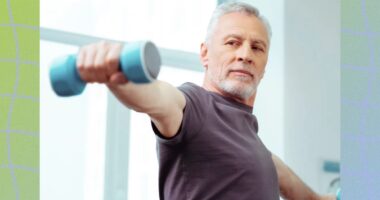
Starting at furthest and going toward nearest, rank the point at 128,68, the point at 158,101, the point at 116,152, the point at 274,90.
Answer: the point at 274,90, the point at 116,152, the point at 158,101, the point at 128,68

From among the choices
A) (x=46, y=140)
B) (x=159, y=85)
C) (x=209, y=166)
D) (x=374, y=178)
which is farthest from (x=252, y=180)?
(x=46, y=140)

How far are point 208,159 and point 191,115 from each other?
0.27 ft

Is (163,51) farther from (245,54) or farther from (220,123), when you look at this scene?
(220,123)

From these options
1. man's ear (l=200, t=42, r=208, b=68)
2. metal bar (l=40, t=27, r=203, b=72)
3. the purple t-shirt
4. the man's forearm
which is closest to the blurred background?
metal bar (l=40, t=27, r=203, b=72)

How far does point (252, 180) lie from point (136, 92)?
1.26 feet

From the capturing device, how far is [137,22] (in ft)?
6.43

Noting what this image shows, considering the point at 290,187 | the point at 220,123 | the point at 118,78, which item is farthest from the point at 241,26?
the point at 118,78

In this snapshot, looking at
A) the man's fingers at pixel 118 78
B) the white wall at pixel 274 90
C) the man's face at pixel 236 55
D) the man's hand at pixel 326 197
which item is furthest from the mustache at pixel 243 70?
the white wall at pixel 274 90

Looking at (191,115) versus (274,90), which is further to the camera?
(274,90)

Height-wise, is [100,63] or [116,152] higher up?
[100,63]

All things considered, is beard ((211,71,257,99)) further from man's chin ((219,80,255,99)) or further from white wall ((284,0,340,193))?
white wall ((284,0,340,193))

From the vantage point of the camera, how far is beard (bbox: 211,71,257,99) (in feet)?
4.30

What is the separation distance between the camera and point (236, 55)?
1.33 meters

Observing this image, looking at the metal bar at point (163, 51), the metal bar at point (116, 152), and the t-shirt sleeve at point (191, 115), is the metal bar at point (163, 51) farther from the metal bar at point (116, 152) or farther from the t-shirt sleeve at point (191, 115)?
the t-shirt sleeve at point (191, 115)
